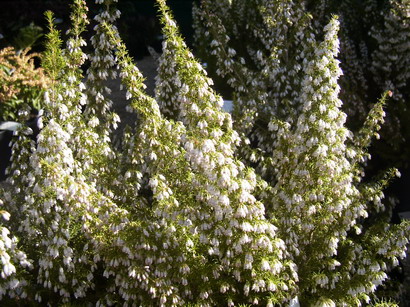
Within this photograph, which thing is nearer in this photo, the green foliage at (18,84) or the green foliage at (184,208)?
the green foliage at (184,208)

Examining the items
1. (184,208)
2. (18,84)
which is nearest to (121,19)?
(18,84)

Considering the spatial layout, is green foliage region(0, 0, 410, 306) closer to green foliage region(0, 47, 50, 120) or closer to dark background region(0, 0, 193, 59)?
green foliage region(0, 47, 50, 120)

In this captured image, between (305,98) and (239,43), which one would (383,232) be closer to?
(305,98)

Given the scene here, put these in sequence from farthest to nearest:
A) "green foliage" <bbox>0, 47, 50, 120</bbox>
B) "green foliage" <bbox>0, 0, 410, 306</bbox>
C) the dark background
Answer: the dark background
"green foliage" <bbox>0, 47, 50, 120</bbox>
"green foliage" <bbox>0, 0, 410, 306</bbox>

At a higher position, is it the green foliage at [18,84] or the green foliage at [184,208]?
the green foliage at [184,208]

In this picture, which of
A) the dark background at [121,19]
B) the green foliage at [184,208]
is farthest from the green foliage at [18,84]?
the green foliage at [184,208]

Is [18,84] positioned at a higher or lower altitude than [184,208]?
lower

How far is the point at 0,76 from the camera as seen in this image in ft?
20.8

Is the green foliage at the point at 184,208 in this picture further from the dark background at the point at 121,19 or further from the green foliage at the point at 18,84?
the dark background at the point at 121,19

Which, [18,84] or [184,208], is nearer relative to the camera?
[184,208]

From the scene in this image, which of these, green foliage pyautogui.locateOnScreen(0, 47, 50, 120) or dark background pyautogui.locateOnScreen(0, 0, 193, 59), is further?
dark background pyautogui.locateOnScreen(0, 0, 193, 59)

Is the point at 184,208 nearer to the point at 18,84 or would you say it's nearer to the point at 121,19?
the point at 18,84

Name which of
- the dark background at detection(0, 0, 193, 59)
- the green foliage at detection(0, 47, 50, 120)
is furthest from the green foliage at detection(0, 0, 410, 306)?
the dark background at detection(0, 0, 193, 59)

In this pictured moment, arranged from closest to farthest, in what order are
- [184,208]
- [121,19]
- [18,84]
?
1. [184,208]
2. [18,84]
3. [121,19]
